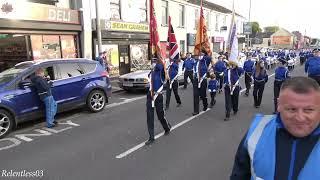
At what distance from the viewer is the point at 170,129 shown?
27.2 feet

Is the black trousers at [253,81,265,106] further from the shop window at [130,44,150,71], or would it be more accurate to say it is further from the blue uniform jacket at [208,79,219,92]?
the shop window at [130,44,150,71]

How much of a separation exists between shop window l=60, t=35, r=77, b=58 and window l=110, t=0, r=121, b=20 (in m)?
3.16

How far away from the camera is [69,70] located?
10.0m

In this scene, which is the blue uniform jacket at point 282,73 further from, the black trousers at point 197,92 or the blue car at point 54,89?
the blue car at point 54,89

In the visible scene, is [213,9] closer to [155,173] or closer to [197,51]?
[197,51]

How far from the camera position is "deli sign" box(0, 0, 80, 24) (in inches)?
551

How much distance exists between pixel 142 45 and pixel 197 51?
41.6 ft

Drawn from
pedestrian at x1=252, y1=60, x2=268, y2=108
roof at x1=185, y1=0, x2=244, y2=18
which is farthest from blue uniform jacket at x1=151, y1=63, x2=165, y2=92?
roof at x1=185, y1=0, x2=244, y2=18

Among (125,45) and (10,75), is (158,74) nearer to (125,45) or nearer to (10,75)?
(10,75)

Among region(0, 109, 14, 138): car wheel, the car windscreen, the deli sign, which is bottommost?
region(0, 109, 14, 138): car wheel

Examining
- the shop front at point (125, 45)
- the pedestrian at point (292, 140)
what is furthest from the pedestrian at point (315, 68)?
the shop front at point (125, 45)

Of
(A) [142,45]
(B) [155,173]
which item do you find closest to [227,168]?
(B) [155,173]

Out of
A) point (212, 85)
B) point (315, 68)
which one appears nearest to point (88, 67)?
point (212, 85)
